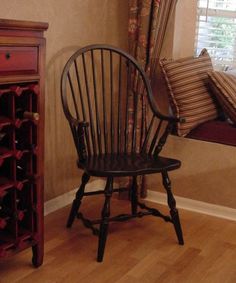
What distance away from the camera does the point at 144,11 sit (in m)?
3.04

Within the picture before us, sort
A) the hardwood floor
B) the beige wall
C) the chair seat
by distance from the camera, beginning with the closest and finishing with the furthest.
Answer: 1. the hardwood floor
2. the chair seat
3. the beige wall

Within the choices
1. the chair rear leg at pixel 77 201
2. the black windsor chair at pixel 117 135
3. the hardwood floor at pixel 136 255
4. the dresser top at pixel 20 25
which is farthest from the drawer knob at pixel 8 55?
the hardwood floor at pixel 136 255

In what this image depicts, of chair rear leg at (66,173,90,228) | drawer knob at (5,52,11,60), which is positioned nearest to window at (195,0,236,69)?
chair rear leg at (66,173,90,228)

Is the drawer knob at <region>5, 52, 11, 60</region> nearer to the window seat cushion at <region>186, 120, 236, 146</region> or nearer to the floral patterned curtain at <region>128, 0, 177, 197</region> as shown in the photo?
the floral patterned curtain at <region>128, 0, 177, 197</region>

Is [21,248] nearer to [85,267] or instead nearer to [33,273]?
[33,273]

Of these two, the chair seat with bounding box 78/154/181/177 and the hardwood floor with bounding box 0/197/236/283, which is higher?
the chair seat with bounding box 78/154/181/177

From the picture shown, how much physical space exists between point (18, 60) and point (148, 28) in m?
1.21

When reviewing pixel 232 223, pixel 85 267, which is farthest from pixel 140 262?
pixel 232 223

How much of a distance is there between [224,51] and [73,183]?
138 centimetres

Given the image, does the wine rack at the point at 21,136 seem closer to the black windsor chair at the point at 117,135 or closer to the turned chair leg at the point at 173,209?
the black windsor chair at the point at 117,135

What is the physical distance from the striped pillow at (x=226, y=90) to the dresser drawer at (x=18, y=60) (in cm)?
123

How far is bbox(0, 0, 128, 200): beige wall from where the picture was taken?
2797 mm

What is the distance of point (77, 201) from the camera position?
9.07ft

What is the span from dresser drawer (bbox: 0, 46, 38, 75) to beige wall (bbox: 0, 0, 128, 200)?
1.79 feet
